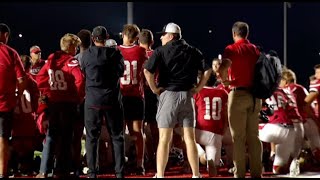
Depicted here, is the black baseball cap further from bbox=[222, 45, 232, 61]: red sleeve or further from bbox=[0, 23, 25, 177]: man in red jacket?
bbox=[222, 45, 232, 61]: red sleeve

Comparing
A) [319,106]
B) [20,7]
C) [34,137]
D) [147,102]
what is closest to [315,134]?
[319,106]

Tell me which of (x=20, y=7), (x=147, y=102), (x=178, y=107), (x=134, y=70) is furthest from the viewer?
(x=20, y=7)

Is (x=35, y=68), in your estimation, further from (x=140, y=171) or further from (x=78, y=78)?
(x=140, y=171)

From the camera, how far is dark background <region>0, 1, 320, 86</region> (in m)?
25.2

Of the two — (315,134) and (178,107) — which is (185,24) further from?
(178,107)

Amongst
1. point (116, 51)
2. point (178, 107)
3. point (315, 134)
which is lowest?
point (315, 134)

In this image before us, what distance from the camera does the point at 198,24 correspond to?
1201 inches

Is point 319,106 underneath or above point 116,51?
underneath

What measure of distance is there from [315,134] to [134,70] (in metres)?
3.17

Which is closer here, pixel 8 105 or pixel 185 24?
pixel 8 105

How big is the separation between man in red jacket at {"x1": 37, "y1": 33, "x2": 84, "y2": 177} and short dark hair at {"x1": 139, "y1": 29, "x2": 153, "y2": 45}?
1656 mm

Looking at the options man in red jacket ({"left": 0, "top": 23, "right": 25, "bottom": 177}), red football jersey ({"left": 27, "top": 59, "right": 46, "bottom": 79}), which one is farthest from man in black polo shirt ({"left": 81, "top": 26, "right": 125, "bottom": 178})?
red football jersey ({"left": 27, "top": 59, "right": 46, "bottom": 79})

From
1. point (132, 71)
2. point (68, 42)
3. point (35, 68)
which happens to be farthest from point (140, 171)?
point (35, 68)

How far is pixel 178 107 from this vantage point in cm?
741
